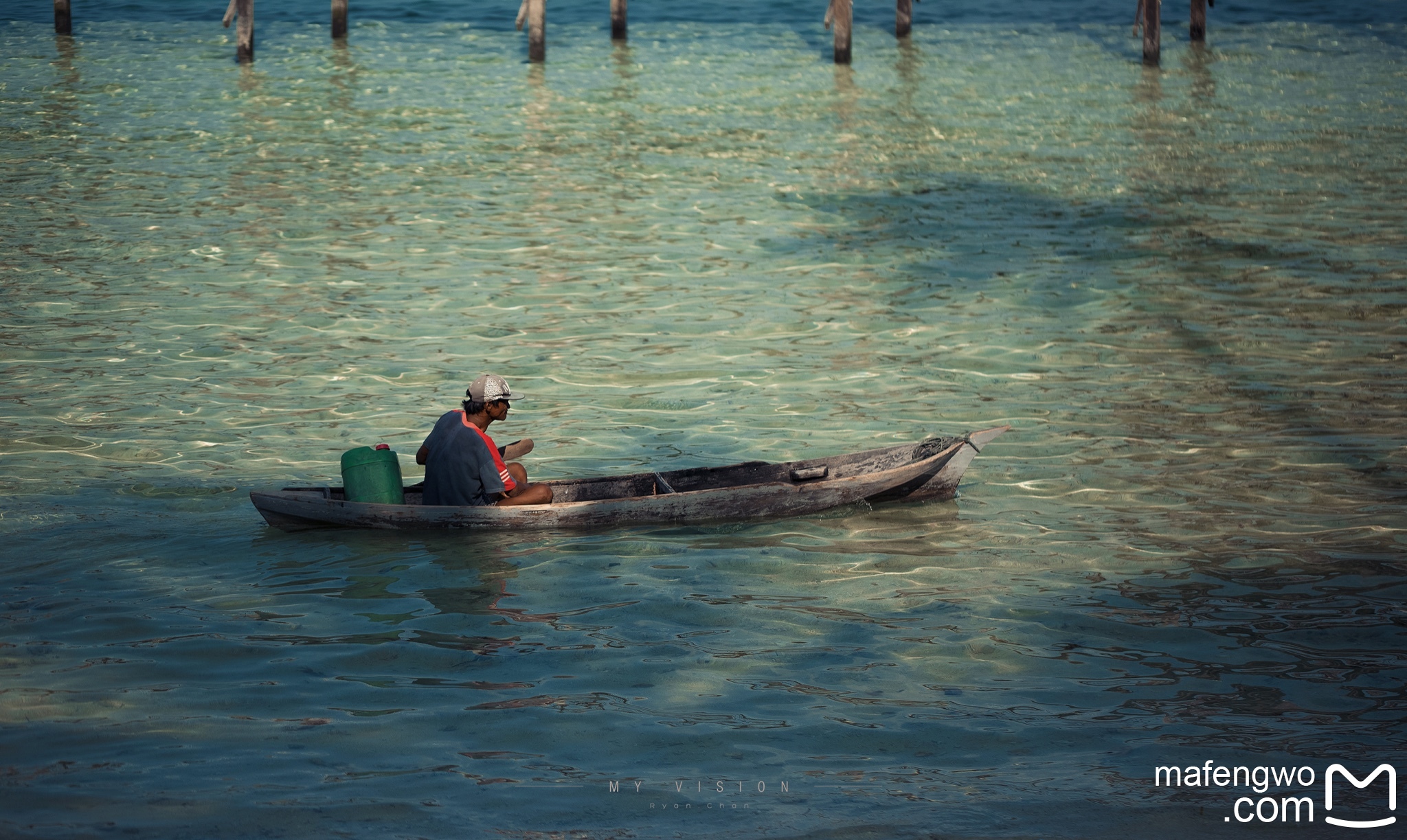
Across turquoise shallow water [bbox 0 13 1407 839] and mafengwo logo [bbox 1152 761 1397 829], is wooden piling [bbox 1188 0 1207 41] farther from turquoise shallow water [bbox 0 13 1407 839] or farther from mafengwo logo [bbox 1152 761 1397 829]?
mafengwo logo [bbox 1152 761 1397 829]

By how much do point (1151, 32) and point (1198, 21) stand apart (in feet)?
12.4

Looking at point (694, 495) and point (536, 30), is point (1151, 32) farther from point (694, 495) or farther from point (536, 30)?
point (694, 495)

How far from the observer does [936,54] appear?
31.8 m

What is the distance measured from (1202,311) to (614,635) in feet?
28.9

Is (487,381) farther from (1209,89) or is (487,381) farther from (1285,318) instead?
(1209,89)

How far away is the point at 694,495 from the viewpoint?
9.01m

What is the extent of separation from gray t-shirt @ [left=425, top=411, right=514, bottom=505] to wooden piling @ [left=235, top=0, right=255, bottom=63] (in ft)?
75.4

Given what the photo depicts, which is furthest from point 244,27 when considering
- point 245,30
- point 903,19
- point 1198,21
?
point 1198,21

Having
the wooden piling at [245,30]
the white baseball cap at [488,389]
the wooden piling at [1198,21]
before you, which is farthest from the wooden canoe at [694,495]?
the wooden piling at [1198,21]

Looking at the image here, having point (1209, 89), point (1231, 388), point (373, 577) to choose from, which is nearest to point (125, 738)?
point (373, 577)

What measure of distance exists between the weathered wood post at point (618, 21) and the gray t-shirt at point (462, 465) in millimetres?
26008

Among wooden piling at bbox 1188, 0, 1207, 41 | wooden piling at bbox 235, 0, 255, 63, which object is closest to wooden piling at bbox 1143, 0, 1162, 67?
wooden piling at bbox 1188, 0, 1207, 41

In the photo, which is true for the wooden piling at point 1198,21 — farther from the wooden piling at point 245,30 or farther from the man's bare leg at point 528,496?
the man's bare leg at point 528,496

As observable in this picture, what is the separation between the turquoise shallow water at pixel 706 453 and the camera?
608cm
